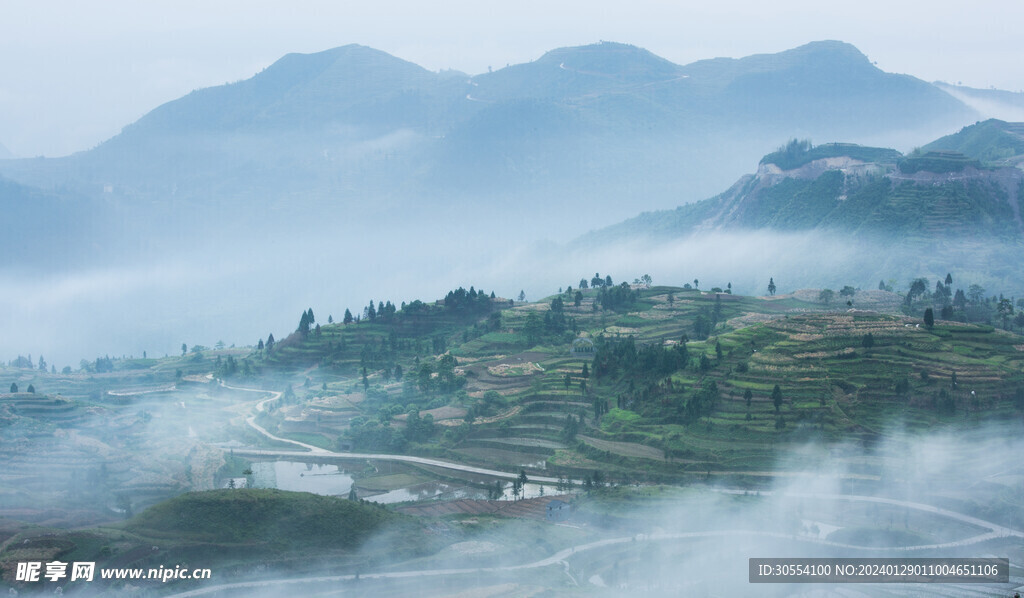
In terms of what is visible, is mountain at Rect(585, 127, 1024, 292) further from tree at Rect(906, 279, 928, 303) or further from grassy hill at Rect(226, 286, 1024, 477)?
grassy hill at Rect(226, 286, 1024, 477)

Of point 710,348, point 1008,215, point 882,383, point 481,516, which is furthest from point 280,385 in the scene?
point 1008,215

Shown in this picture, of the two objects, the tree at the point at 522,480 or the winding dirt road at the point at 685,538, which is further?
the tree at the point at 522,480

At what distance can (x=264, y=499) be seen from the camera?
6450 cm

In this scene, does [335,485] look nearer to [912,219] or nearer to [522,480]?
[522,480]

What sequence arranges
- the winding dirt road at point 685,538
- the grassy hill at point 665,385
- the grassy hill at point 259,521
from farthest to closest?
1. the grassy hill at point 665,385
2. the grassy hill at point 259,521
3. the winding dirt road at point 685,538

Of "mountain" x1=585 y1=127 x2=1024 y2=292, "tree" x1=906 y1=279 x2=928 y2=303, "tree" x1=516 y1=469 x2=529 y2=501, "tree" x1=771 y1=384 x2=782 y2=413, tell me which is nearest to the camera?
"tree" x1=516 y1=469 x2=529 y2=501

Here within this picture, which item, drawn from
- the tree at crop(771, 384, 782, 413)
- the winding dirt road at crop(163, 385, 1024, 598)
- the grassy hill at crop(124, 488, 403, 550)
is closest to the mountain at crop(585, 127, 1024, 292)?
the tree at crop(771, 384, 782, 413)

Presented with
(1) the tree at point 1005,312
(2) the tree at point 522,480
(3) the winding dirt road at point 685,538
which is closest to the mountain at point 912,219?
(1) the tree at point 1005,312

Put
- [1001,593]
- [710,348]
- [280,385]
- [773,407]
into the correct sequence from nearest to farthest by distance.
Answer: [1001,593], [773,407], [710,348], [280,385]

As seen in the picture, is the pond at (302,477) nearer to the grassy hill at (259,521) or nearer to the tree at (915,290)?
the grassy hill at (259,521)

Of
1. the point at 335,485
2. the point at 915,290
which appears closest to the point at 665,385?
the point at 335,485

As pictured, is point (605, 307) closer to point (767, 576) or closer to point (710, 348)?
point (710, 348)

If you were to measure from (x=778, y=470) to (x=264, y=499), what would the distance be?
34.5 m

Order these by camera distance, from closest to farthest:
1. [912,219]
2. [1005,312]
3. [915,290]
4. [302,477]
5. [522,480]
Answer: [522,480], [302,477], [1005,312], [915,290], [912,219]
